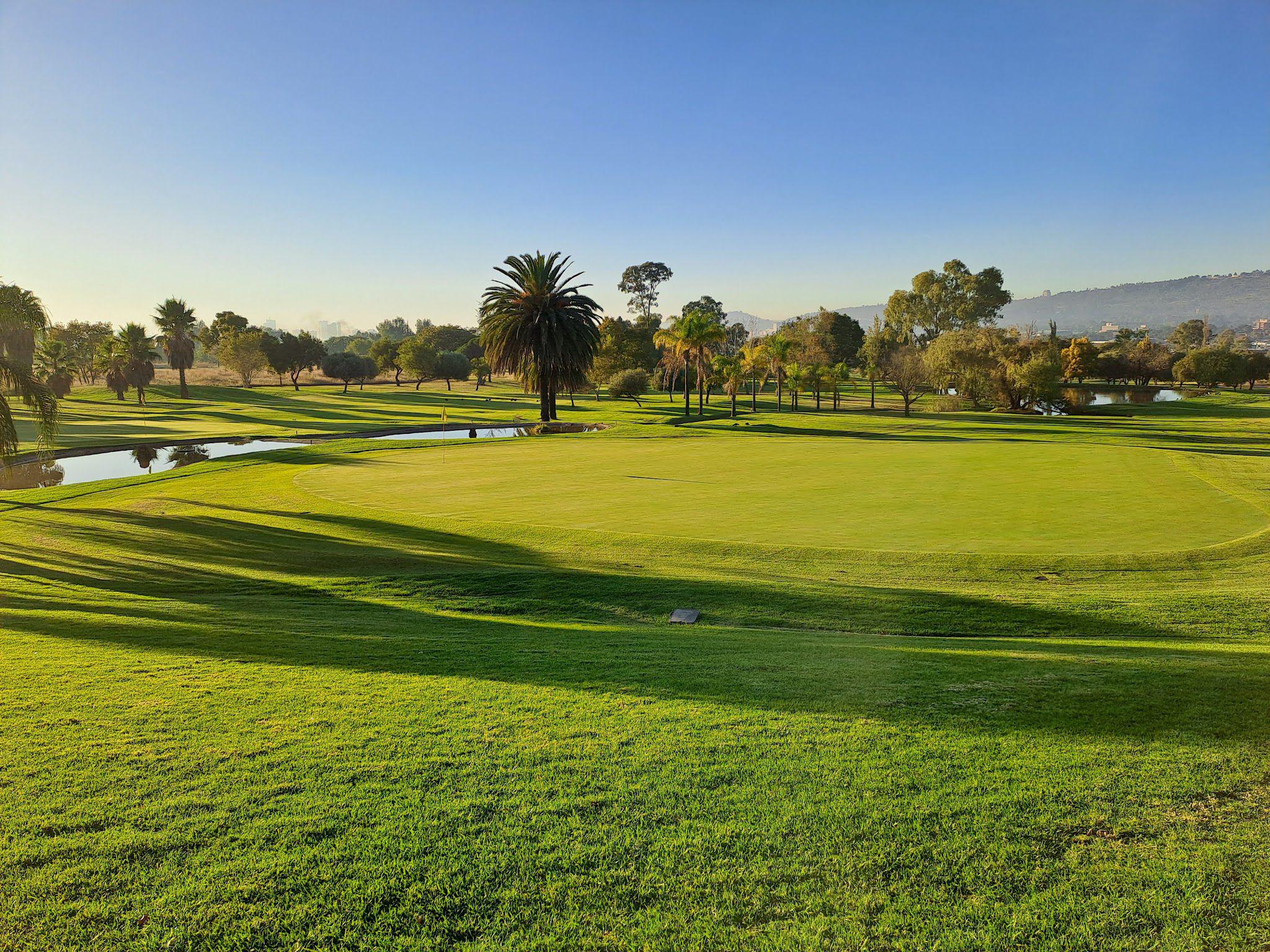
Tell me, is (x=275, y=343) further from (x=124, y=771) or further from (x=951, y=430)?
(x=124, y=771)

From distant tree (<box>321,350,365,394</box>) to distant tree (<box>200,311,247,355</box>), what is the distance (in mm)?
29526

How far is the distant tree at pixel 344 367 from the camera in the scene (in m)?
114

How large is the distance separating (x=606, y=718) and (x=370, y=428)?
5691 centimetres

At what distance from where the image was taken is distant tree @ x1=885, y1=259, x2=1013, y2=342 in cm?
15238

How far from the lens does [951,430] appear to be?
2349 inches

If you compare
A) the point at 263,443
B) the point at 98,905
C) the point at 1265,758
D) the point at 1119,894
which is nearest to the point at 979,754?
the point at 1119,894

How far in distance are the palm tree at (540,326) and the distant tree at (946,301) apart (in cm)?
10922

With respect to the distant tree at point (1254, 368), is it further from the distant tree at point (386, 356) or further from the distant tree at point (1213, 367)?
the distant tree at point (386, 356)

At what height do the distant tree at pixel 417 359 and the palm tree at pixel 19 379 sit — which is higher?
the distant tree at pixel 417 359

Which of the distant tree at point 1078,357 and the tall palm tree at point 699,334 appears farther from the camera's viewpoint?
the distant tree at point 1078,357

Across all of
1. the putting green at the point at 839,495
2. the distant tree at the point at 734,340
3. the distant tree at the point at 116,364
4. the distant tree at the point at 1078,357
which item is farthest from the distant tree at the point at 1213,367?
the distant tree at the point at 116,364

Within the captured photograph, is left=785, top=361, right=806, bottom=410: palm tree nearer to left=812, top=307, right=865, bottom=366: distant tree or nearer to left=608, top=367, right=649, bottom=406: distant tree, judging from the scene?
left=608, top=367, right=649, bottom=406: distant tree

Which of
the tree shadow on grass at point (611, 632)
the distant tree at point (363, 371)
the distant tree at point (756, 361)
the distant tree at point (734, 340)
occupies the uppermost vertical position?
the distant tree at point (734, 340)

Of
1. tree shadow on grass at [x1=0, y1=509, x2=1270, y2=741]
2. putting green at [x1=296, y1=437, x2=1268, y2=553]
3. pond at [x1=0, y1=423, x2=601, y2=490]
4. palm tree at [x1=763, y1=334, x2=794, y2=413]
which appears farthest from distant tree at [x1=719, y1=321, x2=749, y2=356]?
tree shadow on grass at [x1=0, y1=509, x2=1270, y2=741]
